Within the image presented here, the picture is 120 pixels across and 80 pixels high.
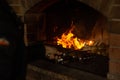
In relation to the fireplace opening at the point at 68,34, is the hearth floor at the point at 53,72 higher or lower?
lower

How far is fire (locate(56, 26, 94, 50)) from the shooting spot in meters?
4.77

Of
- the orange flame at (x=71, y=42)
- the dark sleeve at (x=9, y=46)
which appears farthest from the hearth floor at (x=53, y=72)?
the dark sleeve at (x=9, y=46)

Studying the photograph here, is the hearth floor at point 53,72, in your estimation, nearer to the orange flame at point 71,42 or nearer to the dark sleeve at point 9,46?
the orange flame at point 71,42

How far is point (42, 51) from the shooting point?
188 inches

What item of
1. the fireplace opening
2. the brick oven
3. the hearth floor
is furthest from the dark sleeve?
the fireplace opening

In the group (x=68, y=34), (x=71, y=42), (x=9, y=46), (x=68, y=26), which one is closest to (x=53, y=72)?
(x=71, y=42)

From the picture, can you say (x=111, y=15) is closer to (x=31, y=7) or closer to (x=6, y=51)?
(x=31, y=7)

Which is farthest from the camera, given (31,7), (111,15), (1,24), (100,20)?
(100,20)

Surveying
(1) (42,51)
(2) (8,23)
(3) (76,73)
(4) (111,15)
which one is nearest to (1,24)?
(2) (8,23)

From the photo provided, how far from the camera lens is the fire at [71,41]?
4769 mm

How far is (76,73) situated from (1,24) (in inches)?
80.9

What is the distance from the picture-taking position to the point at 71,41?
4.84m

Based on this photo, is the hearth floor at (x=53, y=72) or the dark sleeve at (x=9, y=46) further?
the hearth floor at (x=53, y=72)

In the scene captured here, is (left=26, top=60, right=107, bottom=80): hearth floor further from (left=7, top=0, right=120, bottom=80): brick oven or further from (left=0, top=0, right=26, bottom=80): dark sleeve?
(left=0, top=0, right=26, bottom=80): dark sleeve
